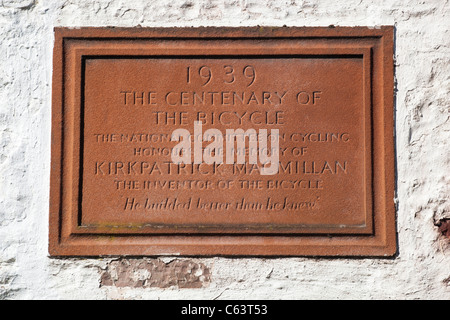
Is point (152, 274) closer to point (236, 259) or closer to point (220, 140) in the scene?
point (236, 259)

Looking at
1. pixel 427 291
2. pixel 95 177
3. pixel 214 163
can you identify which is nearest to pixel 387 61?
pixel 214 163

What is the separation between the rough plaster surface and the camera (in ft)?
8.12

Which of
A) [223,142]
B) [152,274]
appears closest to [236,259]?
[152,274]

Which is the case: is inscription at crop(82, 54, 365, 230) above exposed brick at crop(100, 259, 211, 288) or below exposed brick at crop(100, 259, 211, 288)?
above

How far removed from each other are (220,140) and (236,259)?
2.30 ft

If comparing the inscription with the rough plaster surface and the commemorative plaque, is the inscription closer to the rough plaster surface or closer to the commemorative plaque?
the commemorative plaque

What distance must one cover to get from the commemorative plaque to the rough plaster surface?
9 centimetres

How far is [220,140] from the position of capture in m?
2.56

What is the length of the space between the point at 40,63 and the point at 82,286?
4.41 feet

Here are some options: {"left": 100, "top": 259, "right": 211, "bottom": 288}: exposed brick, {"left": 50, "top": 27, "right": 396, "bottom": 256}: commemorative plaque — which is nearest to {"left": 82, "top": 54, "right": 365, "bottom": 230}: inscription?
{"left": 50, "top": 27, "right": 396, "bottom": 256}: commemorative plaque

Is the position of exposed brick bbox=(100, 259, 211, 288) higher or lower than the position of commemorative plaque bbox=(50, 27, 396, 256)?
lower

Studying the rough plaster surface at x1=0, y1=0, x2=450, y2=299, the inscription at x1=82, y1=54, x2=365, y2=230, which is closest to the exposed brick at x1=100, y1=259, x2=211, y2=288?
the rough plaster surface at x1=0, y1=0, x2=450, y2=299

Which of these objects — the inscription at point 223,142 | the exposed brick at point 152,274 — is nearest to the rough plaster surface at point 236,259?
the exposed brick at point 152,274

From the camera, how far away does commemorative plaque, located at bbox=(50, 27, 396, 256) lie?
250 centimetres
